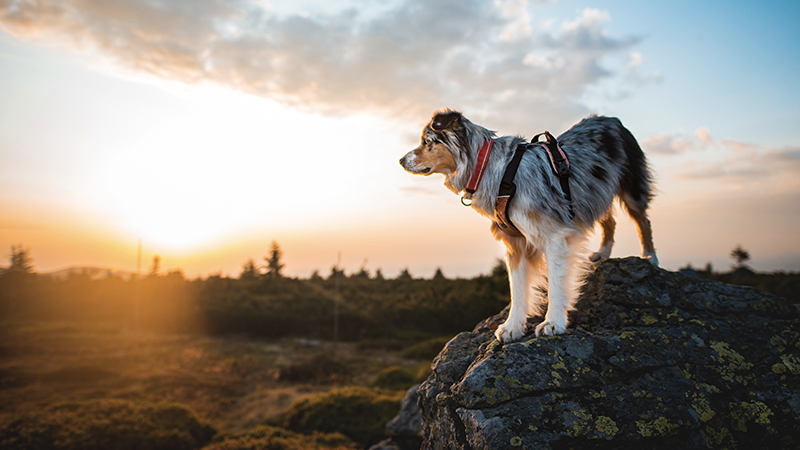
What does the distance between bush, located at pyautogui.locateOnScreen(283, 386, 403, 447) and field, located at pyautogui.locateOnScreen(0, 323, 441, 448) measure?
2.06 feet

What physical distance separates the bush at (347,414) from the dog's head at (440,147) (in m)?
9.64

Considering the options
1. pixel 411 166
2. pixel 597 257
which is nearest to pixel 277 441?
pixel 597 257

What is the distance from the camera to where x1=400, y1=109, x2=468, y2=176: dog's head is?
3480mm

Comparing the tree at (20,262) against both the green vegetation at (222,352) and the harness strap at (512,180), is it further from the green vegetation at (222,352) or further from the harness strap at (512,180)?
the harness strap at (512,180)

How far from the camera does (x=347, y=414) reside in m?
12.2

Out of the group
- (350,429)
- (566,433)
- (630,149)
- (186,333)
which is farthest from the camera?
(186,333)

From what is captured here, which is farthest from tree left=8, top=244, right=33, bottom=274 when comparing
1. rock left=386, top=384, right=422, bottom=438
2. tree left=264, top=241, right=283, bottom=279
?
rock left=386, top=384, right=422, bottom=438

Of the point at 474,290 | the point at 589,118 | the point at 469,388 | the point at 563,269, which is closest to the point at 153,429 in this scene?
the point at 469,388

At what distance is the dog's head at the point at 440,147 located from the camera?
137 inches

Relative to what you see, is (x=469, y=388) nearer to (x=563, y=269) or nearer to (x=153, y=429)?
(x=563, y=269)

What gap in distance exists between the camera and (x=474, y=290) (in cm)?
2597

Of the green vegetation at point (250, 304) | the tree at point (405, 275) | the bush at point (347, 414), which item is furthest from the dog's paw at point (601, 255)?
the tree at point (405, 275)

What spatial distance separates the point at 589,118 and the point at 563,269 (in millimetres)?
1993

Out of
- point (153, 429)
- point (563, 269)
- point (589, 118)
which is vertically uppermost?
point (589, 118)
